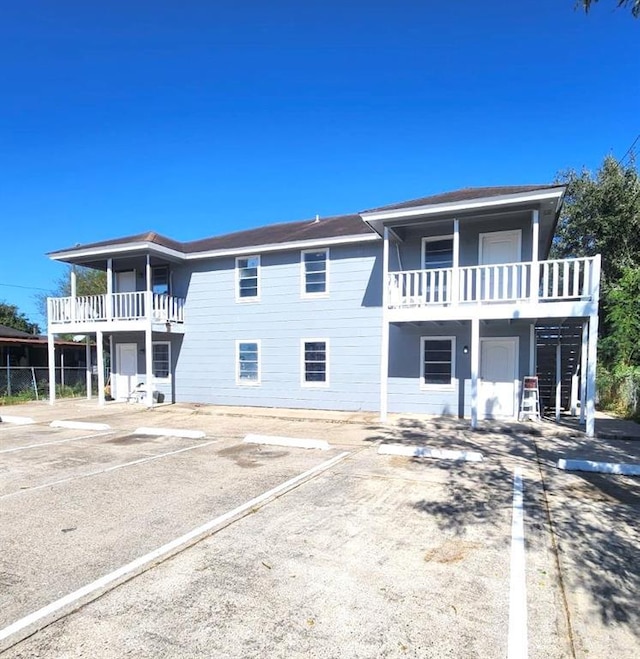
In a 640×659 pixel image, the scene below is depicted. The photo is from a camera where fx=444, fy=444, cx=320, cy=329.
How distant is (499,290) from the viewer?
1116 cm

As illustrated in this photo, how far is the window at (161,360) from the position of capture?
16.1m

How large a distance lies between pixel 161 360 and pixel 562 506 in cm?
1408

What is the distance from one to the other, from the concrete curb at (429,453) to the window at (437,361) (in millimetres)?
4366

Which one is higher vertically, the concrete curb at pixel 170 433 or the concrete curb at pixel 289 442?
the concrete curb at pixel 289 442

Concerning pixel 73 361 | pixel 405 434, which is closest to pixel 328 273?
pixel 405 434

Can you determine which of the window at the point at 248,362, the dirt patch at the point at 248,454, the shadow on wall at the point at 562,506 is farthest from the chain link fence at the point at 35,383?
the shadow on wall at the point at 562,506

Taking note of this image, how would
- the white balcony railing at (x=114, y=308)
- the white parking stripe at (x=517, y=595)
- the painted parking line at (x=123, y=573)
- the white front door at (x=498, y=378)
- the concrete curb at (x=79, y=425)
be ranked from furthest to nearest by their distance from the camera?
the white balcony railing at (x=114, y=308) → the white front door at (x=498, y=378) → the concrete curb at (x=79, y=425) → the painted parking line at (x=123, y=573) → the white parking stripe at (x=517, y=595)

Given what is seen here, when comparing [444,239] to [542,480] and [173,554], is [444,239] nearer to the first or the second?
[542,480]

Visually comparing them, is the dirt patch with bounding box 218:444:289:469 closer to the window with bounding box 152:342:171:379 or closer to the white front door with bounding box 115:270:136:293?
the window with bounding box 152:342:171:379

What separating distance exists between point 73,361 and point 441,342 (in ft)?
71.7

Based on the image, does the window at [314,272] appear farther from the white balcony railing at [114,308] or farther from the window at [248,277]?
the white balcony railing at [114,308]

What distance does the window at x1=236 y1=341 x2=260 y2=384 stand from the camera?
576 inches

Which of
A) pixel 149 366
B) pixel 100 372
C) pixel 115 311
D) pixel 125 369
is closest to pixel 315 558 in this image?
pixel 149 366

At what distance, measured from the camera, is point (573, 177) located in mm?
21859
